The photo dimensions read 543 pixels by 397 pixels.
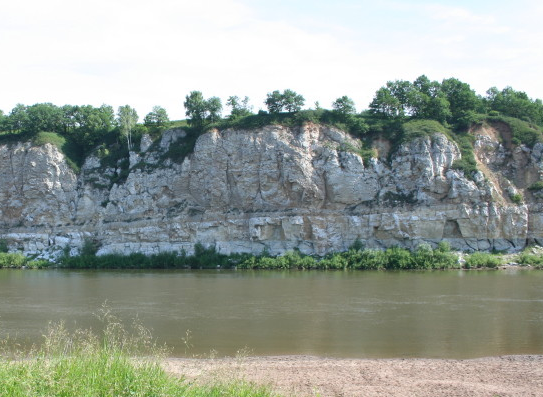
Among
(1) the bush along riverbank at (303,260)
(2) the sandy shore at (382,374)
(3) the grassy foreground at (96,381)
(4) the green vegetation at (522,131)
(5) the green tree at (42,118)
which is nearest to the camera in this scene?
(3) the grassy foreground at (96,381)

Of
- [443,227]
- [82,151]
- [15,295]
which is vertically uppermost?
[82,151]

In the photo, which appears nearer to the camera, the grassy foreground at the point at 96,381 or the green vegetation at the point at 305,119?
the grassy foreground at the point at 96,381

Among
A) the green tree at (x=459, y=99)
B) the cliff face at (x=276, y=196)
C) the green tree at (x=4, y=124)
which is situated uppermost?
the green tree at (x=459, y=99)

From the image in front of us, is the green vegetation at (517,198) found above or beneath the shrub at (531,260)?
above

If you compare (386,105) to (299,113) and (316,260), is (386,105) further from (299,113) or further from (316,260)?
(316,260)

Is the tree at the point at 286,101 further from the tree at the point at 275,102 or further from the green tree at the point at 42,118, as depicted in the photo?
the green tree at the point at 42,118

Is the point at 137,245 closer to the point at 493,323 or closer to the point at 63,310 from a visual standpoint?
the point at 63,310

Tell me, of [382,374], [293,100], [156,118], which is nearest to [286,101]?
[293,100]

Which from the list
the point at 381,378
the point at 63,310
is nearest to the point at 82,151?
the point at 63,310

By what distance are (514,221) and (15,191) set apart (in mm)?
43579

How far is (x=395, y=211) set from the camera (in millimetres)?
42344

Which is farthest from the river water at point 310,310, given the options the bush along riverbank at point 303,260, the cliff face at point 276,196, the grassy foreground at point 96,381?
the cliff face at point 276,196

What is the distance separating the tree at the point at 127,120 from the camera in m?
52.1

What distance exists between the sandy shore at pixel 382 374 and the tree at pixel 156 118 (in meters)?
43.0
